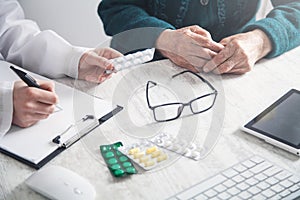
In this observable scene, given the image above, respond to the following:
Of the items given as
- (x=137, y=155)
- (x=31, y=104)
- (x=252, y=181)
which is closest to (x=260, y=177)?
(x=252, y=181)

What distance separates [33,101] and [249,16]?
2.69 feet

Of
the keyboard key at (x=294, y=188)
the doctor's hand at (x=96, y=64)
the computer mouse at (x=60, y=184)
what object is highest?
the doctor's hand at (x=96, y=64)

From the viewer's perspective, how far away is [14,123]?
103 cm

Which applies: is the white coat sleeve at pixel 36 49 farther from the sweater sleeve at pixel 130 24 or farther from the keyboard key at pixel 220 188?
the keyboard key at pixel 220 188

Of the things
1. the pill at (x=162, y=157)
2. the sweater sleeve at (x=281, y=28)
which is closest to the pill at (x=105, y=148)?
the pill at (x=162, y=157)

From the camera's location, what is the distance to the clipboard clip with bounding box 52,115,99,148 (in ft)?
3.21

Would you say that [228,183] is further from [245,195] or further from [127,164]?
[127,164]

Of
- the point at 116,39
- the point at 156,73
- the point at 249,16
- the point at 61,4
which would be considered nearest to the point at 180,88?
the point at 156,73

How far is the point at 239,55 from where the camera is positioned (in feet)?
4.13

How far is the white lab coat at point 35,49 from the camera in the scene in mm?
1232

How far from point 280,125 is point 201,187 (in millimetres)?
259

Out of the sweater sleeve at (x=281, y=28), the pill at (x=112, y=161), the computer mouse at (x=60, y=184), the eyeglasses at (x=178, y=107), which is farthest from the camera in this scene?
the sweater sleeve at (x=281, y=28)

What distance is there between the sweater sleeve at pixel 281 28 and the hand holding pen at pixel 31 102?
609 millimetres

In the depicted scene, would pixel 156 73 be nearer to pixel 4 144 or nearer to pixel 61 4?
pixel 4 144
